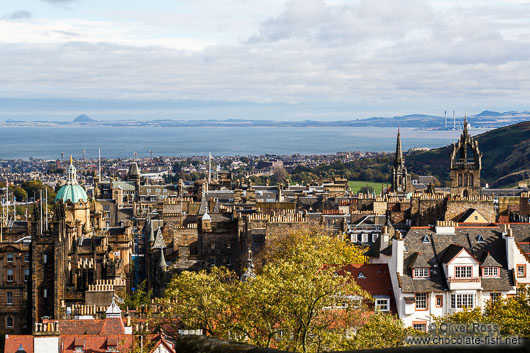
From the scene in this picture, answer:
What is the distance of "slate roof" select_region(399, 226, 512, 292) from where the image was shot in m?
45.1

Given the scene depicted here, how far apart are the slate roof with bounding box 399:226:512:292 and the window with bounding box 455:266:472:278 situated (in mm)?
688

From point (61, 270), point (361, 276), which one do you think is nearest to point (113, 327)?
point (361, 276)

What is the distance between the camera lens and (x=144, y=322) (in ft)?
132

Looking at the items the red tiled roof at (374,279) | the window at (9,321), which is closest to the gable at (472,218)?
the red tiled roof at (374,279)

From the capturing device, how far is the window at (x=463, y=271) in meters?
45.2

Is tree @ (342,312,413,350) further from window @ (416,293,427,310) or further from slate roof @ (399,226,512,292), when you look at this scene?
slate roof @ (399,226,512,292)

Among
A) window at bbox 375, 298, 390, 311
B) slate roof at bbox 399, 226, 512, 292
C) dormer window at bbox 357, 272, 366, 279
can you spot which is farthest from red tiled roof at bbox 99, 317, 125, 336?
slate roof at bbox 399, 226, 512, 292

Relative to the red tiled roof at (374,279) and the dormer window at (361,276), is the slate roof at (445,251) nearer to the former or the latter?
the red tiled roof at (374,279)

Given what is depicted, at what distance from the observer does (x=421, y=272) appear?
45.4m

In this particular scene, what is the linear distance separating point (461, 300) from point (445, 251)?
10.4ft

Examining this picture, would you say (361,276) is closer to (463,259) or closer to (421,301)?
(421,301)

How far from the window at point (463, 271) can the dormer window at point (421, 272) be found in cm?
149

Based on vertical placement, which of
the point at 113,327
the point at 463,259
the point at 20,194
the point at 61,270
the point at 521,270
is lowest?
the point at 20,194

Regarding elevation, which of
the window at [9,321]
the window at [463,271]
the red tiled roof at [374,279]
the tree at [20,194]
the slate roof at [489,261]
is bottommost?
the tree at [20,194]
